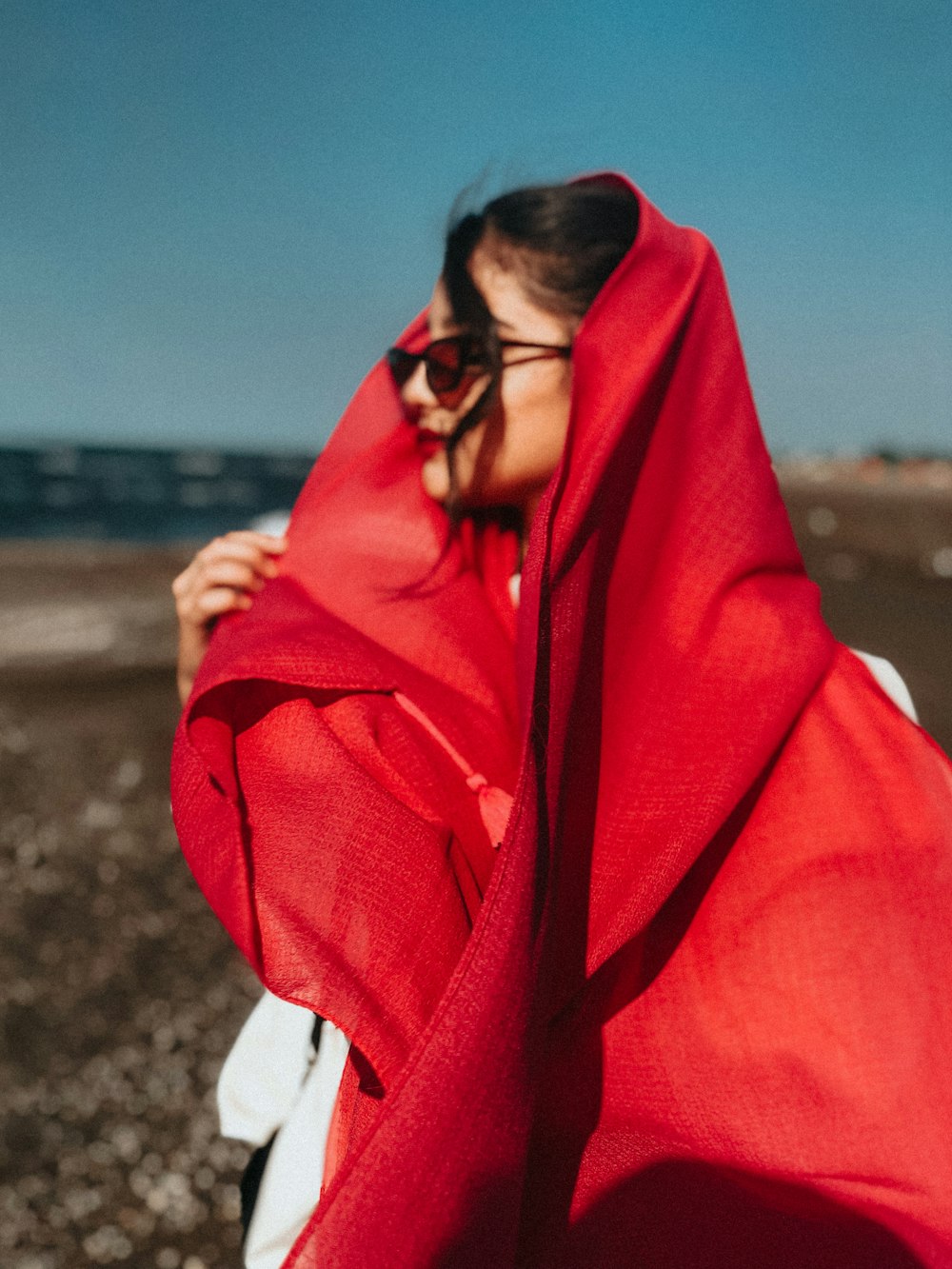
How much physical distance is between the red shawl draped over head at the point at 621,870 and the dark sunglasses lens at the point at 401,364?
1.53 feet

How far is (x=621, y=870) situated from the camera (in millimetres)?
1127

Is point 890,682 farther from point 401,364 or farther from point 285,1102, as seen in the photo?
point 285,1102

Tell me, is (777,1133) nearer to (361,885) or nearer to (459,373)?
(361,885)

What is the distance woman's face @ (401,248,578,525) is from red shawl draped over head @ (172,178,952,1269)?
7.8 inches

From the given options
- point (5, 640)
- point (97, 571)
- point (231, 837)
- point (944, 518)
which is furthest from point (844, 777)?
point (944, 518)

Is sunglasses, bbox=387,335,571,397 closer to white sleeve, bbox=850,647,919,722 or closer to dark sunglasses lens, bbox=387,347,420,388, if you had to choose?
dark sunglasses lens, bbox=387,347,420,388

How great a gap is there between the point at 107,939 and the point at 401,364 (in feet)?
8.68

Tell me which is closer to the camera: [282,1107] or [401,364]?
[282,1107]

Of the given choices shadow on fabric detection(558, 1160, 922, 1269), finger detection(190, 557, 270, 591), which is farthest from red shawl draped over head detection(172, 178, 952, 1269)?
finger detection(190, 557, 270, 591)

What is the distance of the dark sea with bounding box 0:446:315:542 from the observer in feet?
91.2

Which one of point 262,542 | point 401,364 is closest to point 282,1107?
point 262,542

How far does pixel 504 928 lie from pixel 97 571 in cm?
622

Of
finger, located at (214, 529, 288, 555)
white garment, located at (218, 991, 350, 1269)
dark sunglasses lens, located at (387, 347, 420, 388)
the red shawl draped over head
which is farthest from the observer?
dark sunglasses lens, located at (387, 347, 420, 388)

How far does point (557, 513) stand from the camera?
42.4 inches
